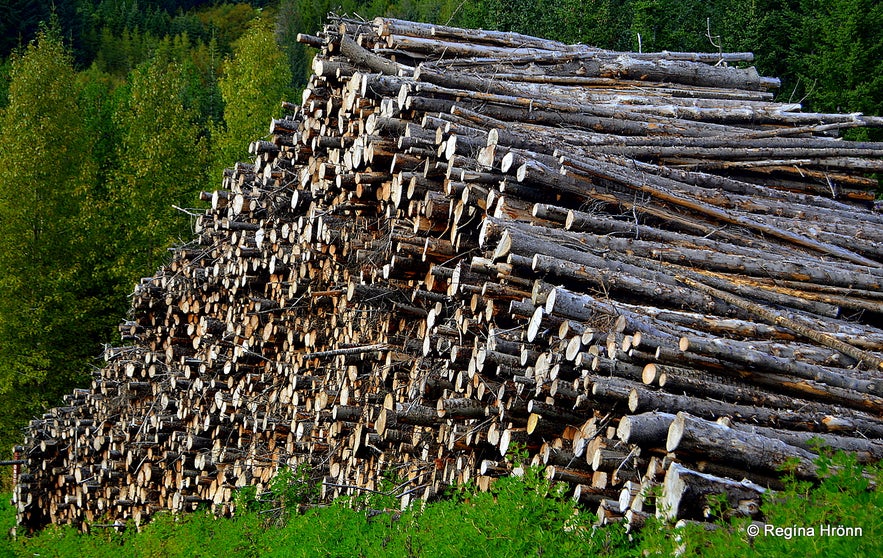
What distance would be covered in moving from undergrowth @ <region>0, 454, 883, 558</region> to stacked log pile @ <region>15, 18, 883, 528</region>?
0.84ft

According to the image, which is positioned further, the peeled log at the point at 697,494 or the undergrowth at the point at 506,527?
the peeled log at the point at 697,494

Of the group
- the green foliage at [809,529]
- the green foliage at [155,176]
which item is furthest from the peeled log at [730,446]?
the green foliage at [155,176]

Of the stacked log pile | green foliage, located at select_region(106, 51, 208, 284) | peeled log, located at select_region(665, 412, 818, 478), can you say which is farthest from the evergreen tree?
peeled log, located at select_region(665, 412, 818, 478)

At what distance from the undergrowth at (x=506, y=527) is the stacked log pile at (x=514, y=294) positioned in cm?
26

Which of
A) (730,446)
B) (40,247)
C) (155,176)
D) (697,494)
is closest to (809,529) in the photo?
(697,494)

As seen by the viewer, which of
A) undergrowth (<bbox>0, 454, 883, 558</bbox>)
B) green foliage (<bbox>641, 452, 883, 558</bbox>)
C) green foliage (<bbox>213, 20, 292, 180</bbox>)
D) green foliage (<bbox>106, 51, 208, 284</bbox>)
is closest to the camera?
green foliage (<bbox>641, 452, 883, 558</bbox>)

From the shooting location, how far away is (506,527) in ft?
17.6

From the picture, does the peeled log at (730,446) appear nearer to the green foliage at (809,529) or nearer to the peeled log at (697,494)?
the peeled log at (697,494)

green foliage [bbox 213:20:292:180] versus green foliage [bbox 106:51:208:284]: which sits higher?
green foliage [bbox 213:20:292:180]

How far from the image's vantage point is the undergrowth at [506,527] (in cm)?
391

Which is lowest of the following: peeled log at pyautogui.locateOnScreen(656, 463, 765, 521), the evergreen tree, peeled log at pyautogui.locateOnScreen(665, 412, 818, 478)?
the evergreen tree

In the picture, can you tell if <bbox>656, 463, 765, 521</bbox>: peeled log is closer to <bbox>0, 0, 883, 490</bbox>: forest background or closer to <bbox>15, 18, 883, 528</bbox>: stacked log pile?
<bbox>15, 18, 883, 528</bbox>: stacked log pile

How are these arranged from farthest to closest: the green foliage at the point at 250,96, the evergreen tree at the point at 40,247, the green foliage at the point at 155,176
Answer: the green foliage at the point at 250,96
the green foliage at the point at 155,176
the evergreen tree at the point at 40,247

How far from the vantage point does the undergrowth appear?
3906 millimetres
